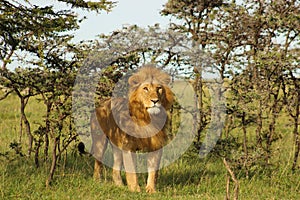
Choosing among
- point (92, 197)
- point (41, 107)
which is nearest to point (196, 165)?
point (92, 197)

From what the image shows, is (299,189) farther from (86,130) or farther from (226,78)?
(86,130)

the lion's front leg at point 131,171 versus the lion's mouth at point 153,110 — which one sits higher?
the lion's mouth at point 153,110

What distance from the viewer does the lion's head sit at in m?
6.48

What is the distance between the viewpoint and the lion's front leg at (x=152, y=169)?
22.2 ft

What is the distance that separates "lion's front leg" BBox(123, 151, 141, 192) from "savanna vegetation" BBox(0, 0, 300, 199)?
179 millimetres

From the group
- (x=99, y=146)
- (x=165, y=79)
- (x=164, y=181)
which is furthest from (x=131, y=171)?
(x=165, y=79)

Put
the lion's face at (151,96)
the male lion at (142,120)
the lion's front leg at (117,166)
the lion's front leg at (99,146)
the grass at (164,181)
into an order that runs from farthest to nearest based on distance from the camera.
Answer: the lion's front leg at (99,146) → the lion's front leg at (117,166) → the male lion at (142,120) → the lion's face at (151,96) → the grass at (164,181)

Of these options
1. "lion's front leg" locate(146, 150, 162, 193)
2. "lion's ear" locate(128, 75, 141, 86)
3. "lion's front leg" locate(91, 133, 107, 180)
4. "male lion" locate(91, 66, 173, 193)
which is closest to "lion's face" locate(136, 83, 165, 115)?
"male lion" locate(91, 66, 173, 193)

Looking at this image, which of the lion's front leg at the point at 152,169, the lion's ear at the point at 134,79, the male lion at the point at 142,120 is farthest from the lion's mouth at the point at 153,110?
the lion's front leg at the point at 152,169

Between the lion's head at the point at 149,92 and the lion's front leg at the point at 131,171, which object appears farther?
the lion's front leg at the point at 131,171

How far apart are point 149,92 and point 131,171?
1.15 m

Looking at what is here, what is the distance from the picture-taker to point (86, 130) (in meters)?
7.29

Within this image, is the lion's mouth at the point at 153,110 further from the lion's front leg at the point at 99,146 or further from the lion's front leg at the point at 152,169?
the lion's front leg at the point at 99,146

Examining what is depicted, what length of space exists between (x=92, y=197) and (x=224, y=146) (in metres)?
3.10
